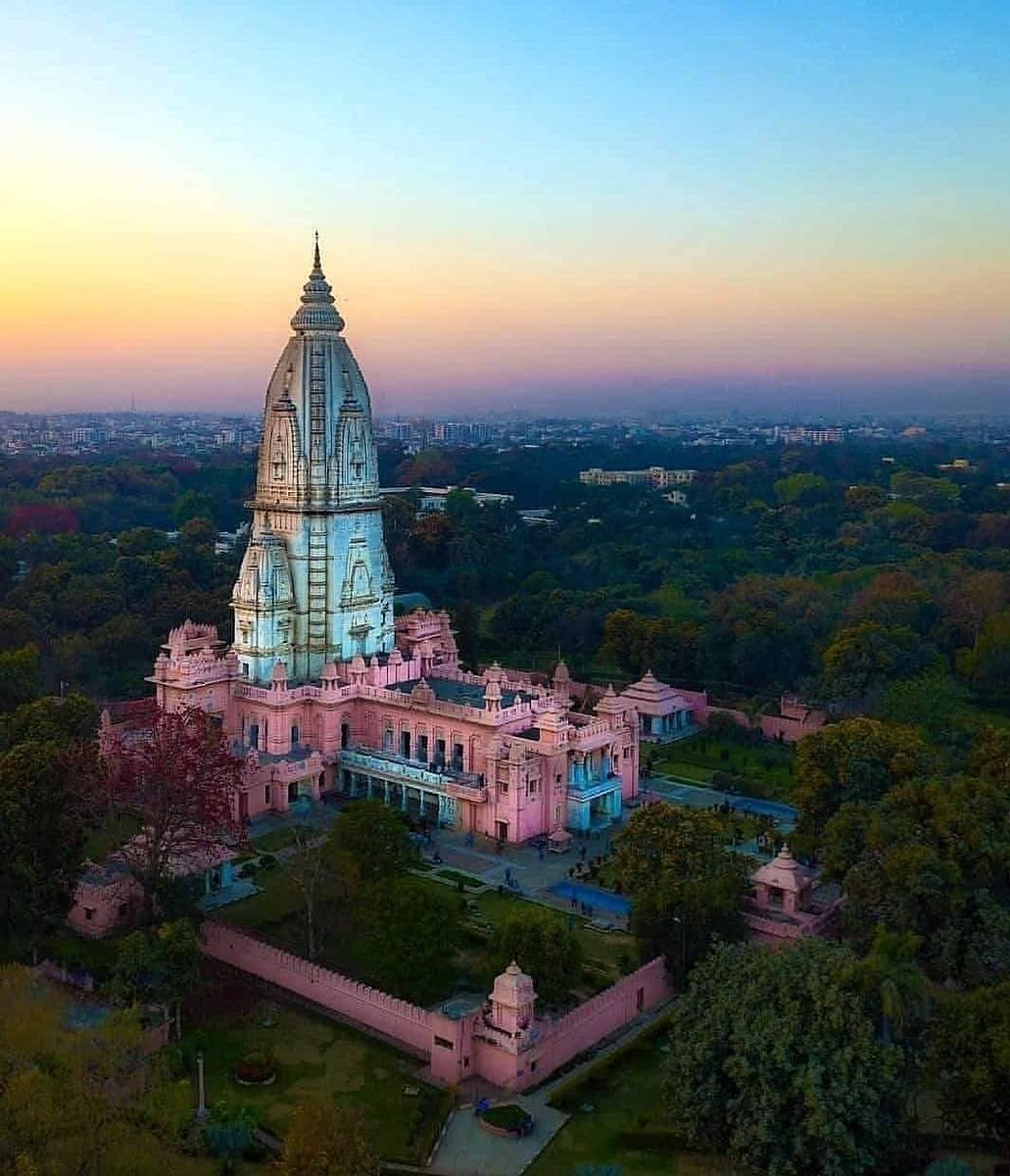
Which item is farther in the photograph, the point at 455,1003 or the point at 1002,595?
the point at 1002,595

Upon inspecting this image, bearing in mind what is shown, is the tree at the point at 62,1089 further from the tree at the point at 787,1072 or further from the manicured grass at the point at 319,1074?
the tree at the point at 787,1072

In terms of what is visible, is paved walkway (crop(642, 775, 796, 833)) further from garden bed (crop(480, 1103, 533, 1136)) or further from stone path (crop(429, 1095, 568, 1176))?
garden bed (crop(480, 1103, 533, 1136))

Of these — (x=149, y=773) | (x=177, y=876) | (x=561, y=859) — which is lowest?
(x=561, y=859)

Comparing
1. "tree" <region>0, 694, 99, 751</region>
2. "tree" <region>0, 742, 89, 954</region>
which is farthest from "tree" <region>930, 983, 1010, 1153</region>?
"tree" <region>0, 694, 99, 751</region>

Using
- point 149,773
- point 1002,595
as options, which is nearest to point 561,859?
point 149,773

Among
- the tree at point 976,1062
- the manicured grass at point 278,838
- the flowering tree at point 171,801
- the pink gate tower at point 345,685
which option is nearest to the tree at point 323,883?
the flowering tree at point 171,801

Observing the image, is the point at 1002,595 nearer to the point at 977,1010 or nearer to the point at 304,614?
the point at 304,614

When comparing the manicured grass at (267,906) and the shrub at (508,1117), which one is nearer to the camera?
the shrub at (508,1117)
